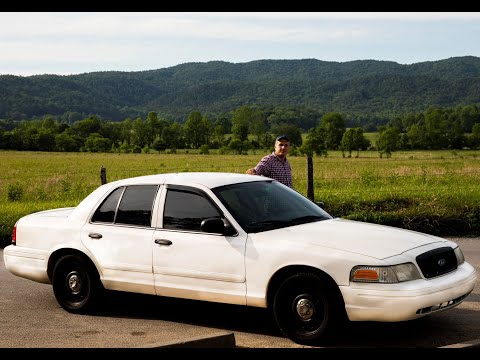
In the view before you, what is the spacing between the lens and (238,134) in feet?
429

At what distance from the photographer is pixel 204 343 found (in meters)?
5.83

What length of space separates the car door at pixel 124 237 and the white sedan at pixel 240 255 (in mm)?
11

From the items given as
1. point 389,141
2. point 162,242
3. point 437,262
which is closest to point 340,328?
point 437,262

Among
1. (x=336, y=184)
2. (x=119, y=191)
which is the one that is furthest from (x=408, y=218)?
(x=336, y=184)

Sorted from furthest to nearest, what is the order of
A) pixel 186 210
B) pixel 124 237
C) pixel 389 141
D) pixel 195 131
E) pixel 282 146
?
pixel 195 131 → pixel 389 141 → pixel 282 146 → pixel 124 237 → pixel 186 210

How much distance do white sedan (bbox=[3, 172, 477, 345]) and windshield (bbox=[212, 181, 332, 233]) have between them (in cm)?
2

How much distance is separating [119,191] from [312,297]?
8.56 ft

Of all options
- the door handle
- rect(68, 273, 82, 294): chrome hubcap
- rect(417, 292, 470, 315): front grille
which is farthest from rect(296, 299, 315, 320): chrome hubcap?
rect(68, 273, 82, 294): chrome hubcap

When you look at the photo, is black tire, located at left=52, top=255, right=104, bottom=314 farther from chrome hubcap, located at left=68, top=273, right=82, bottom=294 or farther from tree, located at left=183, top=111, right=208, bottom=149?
tree, located at left=183, top=111, right=208, bottom=149

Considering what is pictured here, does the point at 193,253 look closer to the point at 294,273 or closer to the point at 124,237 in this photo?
the point at 124,237

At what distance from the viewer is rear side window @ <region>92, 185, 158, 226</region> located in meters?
7.74

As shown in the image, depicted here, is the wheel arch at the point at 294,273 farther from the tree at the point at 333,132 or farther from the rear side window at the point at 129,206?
the tree at the point at 333,132

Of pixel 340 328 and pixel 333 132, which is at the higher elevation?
pixel 333 132

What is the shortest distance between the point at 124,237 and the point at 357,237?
7.76 ft
